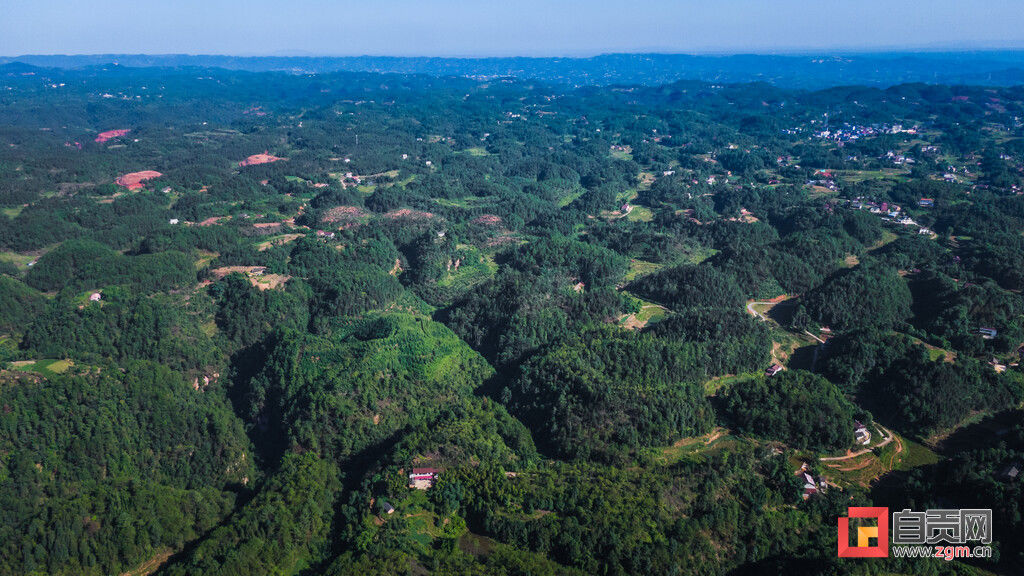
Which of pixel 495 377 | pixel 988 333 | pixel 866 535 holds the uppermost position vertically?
pixel 988 333

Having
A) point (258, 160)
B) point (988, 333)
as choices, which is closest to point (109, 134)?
point (258, 160)

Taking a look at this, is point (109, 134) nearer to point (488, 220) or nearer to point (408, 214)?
point (408, 214)

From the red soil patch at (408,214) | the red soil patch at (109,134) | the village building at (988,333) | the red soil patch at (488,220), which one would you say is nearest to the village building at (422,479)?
the village building at (988,333)

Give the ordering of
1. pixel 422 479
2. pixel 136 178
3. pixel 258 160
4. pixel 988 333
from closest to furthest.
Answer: pixel 422 479
pixel 988 333
pixel 136 178
pixel 258 160

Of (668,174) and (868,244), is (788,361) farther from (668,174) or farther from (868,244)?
(668,174)

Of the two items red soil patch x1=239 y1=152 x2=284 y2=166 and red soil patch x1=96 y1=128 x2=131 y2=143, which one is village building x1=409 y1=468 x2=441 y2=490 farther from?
red soil patch x1=96 y1=128 x2=131 y2=143

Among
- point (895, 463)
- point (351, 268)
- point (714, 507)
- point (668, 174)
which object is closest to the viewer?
point (714, 507)

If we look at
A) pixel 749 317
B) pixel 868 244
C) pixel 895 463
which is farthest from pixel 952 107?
pixel 895 463
